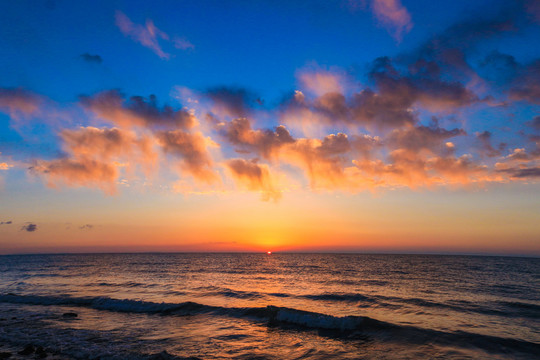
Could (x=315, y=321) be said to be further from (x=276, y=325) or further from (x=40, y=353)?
(x=40, y=353)

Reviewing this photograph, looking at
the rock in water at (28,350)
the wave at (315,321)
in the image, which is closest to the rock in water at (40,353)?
the rock in water at (28,350)

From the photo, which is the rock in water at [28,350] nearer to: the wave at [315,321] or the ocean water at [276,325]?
the ocean water at [276,325]

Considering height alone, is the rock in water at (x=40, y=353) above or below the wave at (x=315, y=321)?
above

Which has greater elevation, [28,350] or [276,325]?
[28,350]

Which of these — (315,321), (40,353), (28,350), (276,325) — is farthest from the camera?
(315,321)

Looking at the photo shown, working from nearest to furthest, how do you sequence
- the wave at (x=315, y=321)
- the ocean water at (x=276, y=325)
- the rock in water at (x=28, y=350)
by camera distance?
1. the rock in water at (x=28, y=350)
2. the ocean water at (x=276, y=325)
3. the wave at (x=315, y=321)

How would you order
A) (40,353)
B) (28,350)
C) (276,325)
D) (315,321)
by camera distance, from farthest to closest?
(315,321), (276,325), (28,350), (40,353)

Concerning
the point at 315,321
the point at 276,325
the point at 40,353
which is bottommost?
the point at 276,325

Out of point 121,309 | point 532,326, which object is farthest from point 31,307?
point 532,326

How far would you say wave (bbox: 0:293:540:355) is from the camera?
1848 centimetres

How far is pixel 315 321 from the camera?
2312cm

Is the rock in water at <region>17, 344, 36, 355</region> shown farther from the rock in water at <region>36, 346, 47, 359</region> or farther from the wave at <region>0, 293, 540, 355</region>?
the wave at <region>0, 293, 540, 355</region>

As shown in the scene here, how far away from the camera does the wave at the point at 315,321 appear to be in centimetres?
1848

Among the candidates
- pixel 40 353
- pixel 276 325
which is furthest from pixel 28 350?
pixel 276 325
